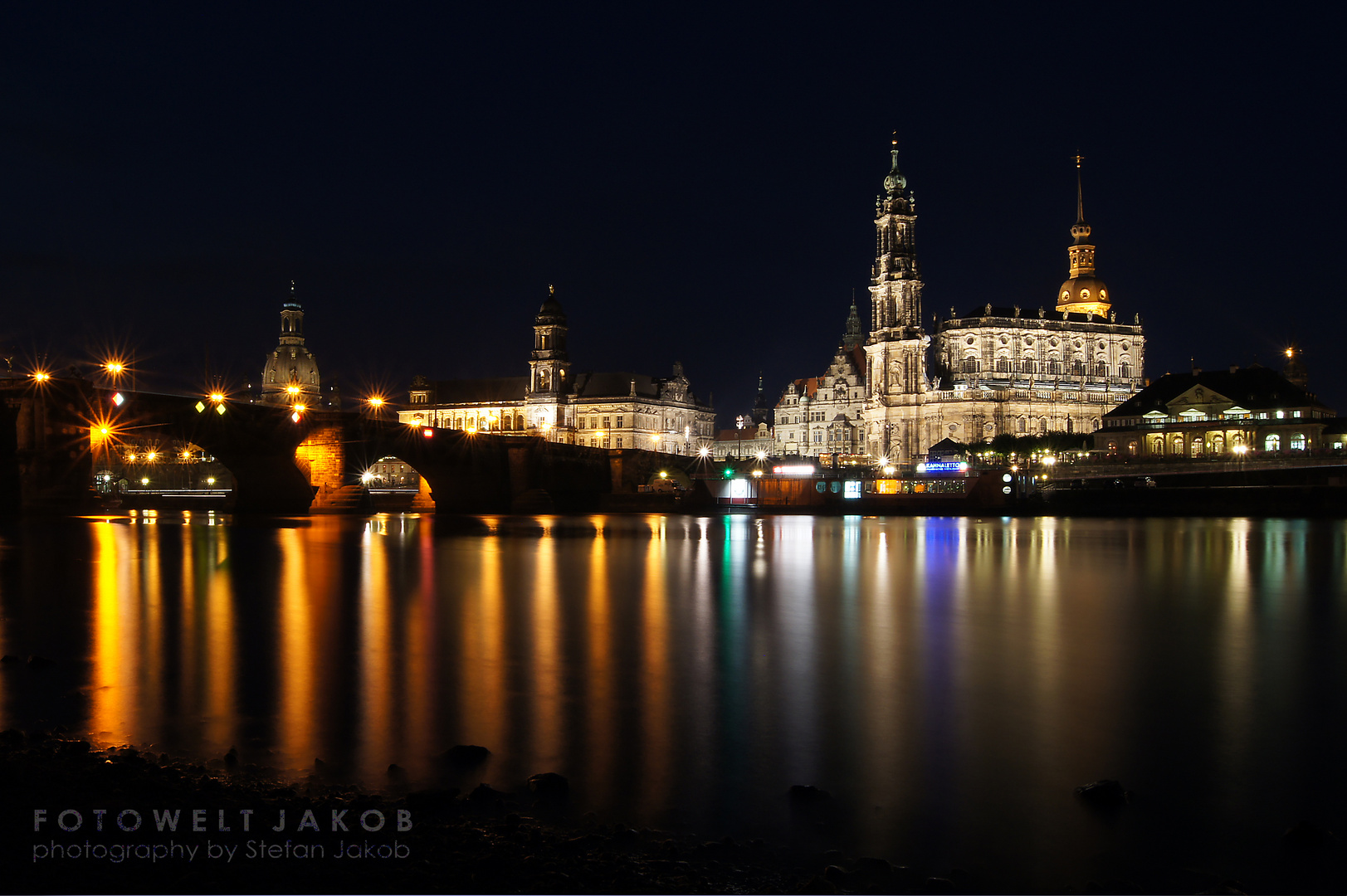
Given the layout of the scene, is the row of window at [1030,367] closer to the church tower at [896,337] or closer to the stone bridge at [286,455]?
the church tower at [896,337]

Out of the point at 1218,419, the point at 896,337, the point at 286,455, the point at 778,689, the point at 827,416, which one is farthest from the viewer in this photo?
the point at 827,416

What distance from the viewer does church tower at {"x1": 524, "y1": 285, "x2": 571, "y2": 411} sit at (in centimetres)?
17350

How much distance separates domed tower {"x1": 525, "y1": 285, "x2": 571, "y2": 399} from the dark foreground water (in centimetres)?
14059

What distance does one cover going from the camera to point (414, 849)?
8.08 metres

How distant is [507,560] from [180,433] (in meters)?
27.8

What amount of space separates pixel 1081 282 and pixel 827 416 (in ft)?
166

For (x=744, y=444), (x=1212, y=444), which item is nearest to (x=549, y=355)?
(x=744, y=444)

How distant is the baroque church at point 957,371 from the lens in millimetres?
142875

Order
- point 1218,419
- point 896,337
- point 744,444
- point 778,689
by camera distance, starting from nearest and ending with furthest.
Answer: point 778,689 → point 1218,419 → point 896,337 → point 744,444

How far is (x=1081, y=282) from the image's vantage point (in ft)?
553

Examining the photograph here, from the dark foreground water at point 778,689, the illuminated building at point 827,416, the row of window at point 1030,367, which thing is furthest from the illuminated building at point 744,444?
the dark foreground water at point 778,689

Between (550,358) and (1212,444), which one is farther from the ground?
(550,358)

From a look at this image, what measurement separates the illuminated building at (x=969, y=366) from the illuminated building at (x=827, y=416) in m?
3.52

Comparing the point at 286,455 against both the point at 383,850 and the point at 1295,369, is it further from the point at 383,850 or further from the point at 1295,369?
the point at 1295,369
